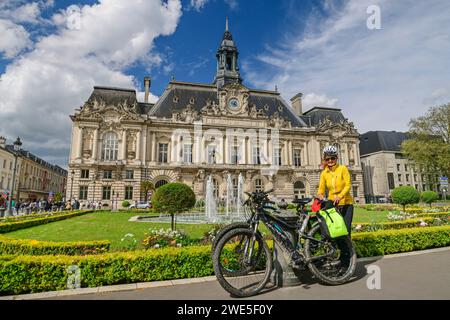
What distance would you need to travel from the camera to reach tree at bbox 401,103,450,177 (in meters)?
40.1

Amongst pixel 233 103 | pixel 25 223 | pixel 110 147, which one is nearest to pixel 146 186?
pixel 110 147

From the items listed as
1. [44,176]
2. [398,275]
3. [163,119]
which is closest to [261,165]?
[163,119]

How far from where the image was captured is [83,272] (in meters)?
5.22

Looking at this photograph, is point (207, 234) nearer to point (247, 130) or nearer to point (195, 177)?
point (195, 177)

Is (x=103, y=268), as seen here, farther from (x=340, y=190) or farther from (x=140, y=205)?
(x=140, y=205)

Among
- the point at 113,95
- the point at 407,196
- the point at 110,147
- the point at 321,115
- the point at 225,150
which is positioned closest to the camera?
A: the point at 407,196

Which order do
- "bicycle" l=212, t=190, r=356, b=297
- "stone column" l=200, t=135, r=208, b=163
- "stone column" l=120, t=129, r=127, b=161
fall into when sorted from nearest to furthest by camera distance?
"bicycle" l=212, t=190, r=356, b=297 → "stone column" l=120, t=129, r=127, b=161 → "stone column" l=200, t=135, r=208, b=163

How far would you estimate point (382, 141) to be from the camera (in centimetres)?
5500

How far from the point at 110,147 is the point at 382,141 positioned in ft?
167

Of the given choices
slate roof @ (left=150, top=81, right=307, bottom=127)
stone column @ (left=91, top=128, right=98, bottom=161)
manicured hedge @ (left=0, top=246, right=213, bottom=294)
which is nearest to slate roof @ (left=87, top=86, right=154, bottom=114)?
slate roof @ (left=150, top=81, right=307, bottom=127)

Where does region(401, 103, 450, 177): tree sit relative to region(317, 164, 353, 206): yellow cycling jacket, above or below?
above

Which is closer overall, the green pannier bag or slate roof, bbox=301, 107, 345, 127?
the green pannier bag

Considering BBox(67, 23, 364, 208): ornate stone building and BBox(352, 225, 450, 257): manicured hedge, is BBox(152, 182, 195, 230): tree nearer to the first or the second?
BBox(352, 225, 450, 257): manicured hedge

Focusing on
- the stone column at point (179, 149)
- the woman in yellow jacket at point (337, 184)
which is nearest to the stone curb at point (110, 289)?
the woman in yellow jacket at point (337, 184)
